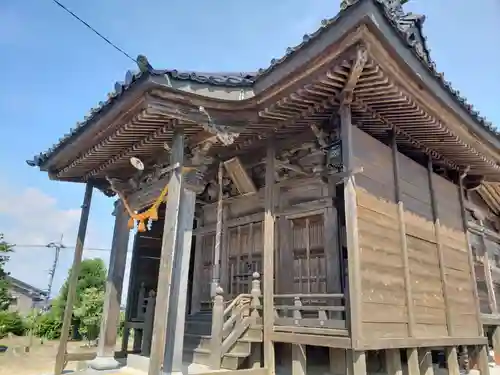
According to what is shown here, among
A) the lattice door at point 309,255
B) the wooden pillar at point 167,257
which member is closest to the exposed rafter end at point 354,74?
the lattice door at point 309,255

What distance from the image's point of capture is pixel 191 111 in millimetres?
6418

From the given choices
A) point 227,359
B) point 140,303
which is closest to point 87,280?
point 140,303

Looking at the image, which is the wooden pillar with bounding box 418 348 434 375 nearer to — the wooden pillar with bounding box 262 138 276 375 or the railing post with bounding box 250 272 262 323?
the wooden pillar with bounding box 262 138 276 375

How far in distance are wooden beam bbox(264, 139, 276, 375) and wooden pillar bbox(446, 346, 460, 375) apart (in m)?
3.55

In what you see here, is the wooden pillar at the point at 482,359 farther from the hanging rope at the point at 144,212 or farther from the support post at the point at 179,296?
the hanging rope at the point at 144,212

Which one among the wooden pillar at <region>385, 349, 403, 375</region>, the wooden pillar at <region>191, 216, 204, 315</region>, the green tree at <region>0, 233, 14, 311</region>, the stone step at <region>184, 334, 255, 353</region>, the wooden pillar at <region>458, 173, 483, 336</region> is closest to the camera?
the wooden pillar at <region>385, 349, 403, 375</region>

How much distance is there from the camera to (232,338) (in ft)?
22.2

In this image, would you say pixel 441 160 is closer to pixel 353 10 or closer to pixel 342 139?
pixel 342 139

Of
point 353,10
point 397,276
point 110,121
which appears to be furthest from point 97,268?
point 353,10

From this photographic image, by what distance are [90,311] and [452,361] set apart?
23.6 metres

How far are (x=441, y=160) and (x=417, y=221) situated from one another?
83.6 inches

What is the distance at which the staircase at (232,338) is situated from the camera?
6.62 m

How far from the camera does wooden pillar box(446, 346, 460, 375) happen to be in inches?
300

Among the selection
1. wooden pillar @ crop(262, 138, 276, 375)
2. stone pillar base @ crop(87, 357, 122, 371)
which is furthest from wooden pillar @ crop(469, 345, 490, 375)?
stone pillar base @ crop(87, 357, 122, 371)
